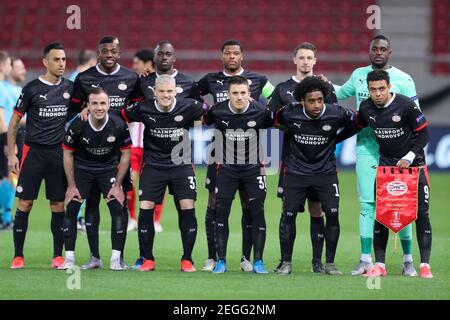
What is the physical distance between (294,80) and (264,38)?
1345cm

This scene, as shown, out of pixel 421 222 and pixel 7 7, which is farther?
pixel 7 7

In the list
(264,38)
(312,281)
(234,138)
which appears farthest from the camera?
(264,38)

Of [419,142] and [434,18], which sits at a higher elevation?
[434,18]

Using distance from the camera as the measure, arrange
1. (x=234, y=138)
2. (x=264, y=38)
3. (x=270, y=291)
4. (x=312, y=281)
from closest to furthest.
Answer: (x=270, y=291) → (x=312, y=281) → (x=234, y=138) → (x=264, y=38)

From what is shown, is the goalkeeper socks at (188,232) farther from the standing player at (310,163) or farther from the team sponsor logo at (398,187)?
the team sponsor logo at (398,187)

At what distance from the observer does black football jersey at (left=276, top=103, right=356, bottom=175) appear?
9.33 metres

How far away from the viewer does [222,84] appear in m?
9.95

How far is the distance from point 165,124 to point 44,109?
124cm

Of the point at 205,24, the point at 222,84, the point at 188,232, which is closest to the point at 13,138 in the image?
the point at 188,232

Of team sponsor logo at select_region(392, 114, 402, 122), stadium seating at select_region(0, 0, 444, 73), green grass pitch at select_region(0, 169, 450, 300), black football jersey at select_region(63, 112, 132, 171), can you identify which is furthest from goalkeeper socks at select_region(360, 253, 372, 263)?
stadium seating at select_region(0, 0, 444, 73)

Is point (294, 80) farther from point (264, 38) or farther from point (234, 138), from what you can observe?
point (264, 38)

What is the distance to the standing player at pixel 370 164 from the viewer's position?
948 centimetres

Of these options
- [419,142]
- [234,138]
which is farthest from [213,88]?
[419,142]

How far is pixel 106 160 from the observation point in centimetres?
966
